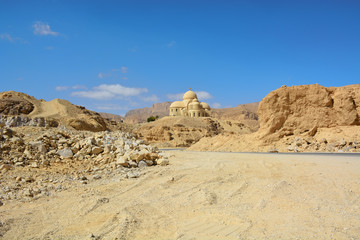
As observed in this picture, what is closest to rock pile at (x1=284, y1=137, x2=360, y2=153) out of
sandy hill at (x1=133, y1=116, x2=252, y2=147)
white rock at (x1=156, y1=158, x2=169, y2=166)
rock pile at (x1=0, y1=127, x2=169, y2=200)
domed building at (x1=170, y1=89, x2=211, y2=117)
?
white rock at (x1=156, y1=158, x2=169, y2=166)

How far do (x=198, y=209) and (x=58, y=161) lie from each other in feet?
17.7

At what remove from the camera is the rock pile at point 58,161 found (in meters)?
5.98

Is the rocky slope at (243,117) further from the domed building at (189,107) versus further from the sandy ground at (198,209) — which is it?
the sandy ground at (198,209)

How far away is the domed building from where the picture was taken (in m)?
63.5

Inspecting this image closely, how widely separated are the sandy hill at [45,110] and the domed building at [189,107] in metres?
33.7

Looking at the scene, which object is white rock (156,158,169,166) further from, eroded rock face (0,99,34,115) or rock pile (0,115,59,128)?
eroded rock face (0,99,34,115)

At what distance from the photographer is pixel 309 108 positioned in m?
16.4

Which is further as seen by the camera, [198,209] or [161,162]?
[161,162]

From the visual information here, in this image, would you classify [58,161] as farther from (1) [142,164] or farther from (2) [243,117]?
(2) [243,117]

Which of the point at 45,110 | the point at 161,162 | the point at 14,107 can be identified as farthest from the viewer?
the point at 45,110

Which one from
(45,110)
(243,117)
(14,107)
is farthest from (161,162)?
(243,117)

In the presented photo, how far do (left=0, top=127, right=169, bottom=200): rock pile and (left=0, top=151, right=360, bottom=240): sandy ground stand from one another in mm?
547

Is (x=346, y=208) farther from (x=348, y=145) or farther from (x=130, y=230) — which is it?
(x=348, y=145)

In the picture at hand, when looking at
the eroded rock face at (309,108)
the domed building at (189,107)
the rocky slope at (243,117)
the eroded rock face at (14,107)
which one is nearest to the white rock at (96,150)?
the eroded rock face at (309,108)
